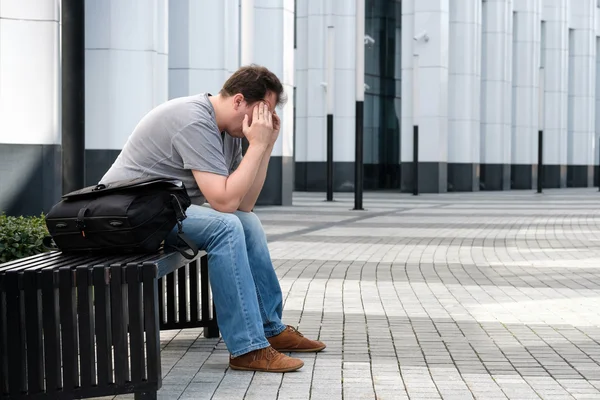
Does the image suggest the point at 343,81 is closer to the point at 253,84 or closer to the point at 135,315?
the point at 253,84

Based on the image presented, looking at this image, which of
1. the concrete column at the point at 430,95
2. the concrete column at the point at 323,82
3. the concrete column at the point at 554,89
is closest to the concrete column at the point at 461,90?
the concrete column at the point at 430,95

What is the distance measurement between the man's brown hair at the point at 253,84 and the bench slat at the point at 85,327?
1.42 metres

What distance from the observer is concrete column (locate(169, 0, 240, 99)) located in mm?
22031

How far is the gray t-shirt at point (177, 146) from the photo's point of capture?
5.28 m

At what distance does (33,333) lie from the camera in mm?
4363

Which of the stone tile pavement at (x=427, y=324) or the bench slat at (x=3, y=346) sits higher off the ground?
the bench slat at (x=3, y=346)

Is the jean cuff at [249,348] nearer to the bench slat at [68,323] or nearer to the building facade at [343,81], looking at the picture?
the bench slat at [68,323]

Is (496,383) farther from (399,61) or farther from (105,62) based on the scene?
(399,61)

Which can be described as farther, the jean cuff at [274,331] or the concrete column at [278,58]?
the concrete column at [278,58]

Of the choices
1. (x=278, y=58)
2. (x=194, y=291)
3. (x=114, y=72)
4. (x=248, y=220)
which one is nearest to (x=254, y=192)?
(x=248, y=220)

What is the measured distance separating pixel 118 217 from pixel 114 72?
45.6ft

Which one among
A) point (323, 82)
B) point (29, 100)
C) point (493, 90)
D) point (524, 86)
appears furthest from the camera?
point (524, 86)

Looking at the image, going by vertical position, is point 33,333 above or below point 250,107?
below

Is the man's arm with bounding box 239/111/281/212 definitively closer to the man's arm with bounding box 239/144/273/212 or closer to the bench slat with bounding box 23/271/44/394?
the man's arm with bounding box 239/144/273/212
